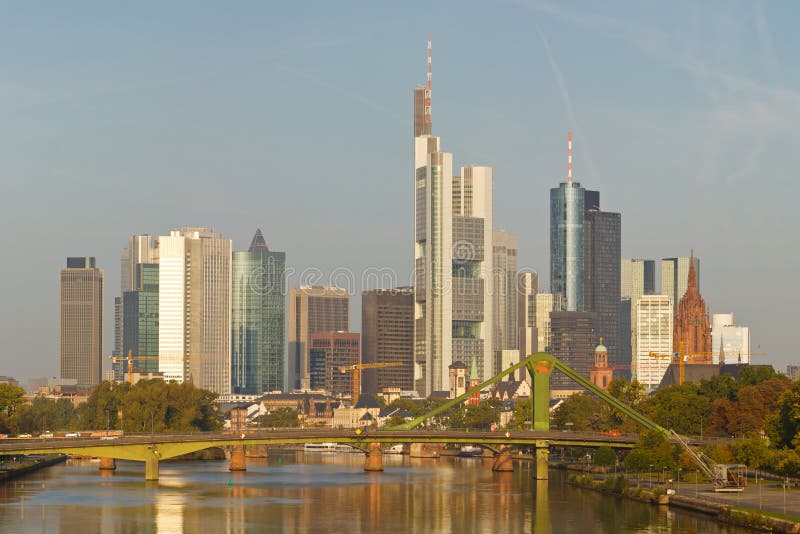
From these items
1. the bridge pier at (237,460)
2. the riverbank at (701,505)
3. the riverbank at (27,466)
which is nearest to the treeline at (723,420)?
the riverbank at (701,505)

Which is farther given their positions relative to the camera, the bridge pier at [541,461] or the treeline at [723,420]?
the bridge pier at [541,461]

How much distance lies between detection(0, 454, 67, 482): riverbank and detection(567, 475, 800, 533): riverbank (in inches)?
2239

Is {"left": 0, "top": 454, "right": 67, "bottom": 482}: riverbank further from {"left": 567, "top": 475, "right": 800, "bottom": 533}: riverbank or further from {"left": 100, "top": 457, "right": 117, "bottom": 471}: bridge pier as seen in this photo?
{"left": 567, "top": 475, "right": 800, "bottom": 533}: riverbank

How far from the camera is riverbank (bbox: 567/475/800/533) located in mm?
90312

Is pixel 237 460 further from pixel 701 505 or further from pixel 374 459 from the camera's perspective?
pixel 701 505

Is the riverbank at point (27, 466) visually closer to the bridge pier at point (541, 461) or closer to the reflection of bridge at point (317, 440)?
the reflection of bridge at point (317, 440)

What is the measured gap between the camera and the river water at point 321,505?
101 m

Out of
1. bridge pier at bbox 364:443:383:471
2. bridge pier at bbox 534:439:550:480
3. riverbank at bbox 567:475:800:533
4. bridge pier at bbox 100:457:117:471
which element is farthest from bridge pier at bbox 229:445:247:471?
riverbank at bbox 567:475:800:533

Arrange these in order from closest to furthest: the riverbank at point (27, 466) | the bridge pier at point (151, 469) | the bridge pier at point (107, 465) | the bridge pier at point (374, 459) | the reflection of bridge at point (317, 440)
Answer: the reflection of bridge at point (317, 440) → the bridge pier at point (151, 469) → the riverbank at point (27, 466) → the bridge pier at point (374, 459) → the bridge pier at point (107, 465)

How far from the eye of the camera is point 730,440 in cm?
13475

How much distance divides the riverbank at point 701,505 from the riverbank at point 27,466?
56.9 metres

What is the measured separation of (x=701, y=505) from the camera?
10388 centimetres

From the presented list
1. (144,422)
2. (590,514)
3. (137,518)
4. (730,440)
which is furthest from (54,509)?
(144,422)

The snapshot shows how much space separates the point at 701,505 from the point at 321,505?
3068cm
